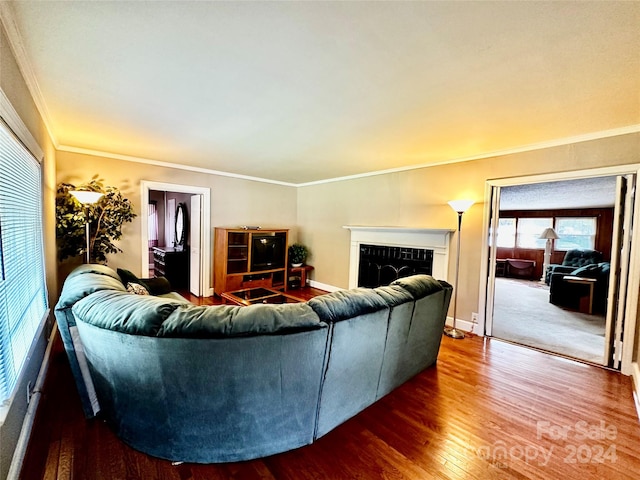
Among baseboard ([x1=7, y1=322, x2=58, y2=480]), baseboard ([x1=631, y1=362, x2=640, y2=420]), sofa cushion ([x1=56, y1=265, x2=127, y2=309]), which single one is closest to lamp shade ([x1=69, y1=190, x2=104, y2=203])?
sofa cushion ([x1=56, y1=265, x2=127, y2=309])

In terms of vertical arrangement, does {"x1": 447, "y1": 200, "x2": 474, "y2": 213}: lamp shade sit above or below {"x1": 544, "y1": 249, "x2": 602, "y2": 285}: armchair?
above

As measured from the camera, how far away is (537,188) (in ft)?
16.2

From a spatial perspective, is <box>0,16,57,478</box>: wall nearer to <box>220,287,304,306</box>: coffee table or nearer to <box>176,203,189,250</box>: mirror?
<box>220,287,304,306</box>: coffee table

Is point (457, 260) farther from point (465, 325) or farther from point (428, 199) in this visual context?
point (428, 199)

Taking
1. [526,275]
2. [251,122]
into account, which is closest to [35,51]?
[251,122]

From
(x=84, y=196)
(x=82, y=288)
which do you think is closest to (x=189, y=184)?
(x=84, y=196)

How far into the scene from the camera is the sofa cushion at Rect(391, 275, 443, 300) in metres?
2.26

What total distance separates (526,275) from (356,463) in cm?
916

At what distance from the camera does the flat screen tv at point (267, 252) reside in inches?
206

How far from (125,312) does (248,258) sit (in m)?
3.74

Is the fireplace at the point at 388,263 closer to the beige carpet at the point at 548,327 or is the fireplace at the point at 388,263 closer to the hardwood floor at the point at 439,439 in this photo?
the beige carpet at the point at 548,327

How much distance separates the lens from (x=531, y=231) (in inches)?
344

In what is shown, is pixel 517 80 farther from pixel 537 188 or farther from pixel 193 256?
pixel 193 256

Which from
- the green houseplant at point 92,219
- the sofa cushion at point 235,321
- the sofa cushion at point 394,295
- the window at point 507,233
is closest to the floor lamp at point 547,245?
the window at point 507,233
